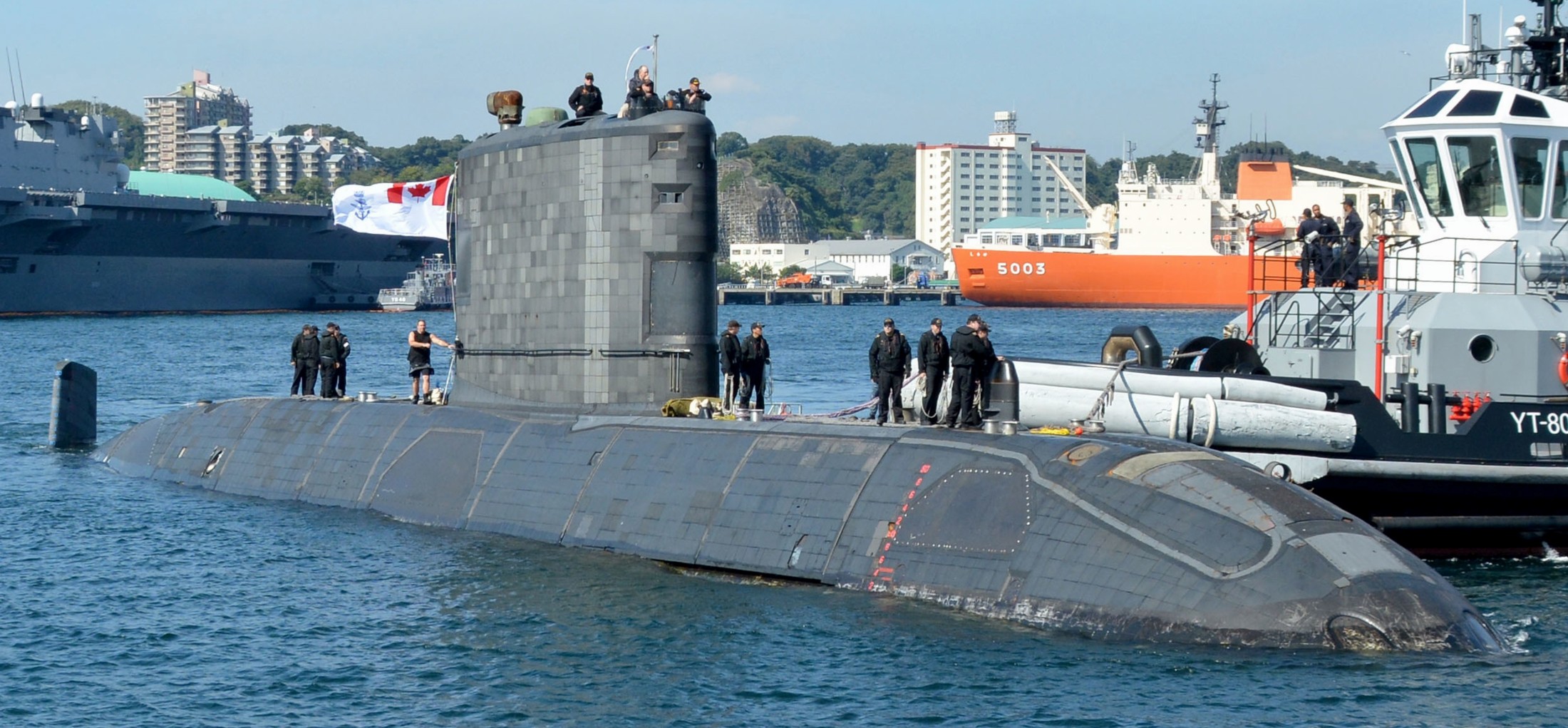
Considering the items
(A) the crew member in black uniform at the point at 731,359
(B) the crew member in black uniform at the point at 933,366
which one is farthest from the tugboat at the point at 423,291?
(B) the crew member in black uniform at the point at 933,366

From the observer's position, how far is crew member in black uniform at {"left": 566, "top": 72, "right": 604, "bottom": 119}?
64.2 ft

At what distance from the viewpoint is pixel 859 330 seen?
92.3 metres

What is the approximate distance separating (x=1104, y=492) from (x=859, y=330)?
78391 mm

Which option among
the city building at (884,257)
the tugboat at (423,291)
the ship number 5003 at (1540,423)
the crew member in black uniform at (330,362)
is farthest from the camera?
the city building at (884,257)

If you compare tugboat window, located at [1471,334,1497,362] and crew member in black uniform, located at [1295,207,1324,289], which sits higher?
crew member in black uniform, located at [1295,207,1324,289]

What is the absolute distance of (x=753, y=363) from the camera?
20.4 m

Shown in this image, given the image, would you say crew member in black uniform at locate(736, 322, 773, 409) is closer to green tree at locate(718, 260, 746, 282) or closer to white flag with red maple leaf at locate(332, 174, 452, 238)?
white flag with red maple leaf at locate(332, 174, 452, 238)

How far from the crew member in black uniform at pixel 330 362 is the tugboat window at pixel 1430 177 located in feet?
52.1

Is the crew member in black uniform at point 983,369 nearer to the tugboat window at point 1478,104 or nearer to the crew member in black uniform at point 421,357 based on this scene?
the tugboat window at point 1478,104

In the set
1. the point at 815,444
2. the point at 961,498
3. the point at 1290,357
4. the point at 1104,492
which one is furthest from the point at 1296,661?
the point at 1290,357

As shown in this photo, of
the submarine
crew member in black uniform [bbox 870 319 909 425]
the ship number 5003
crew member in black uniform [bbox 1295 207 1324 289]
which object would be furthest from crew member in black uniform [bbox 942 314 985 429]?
crew member in black uniform [bbox 1295 207 1324 289]

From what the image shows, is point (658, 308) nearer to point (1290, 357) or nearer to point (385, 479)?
point (385, 479)

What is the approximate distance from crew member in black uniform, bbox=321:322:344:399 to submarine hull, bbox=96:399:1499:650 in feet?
13.5

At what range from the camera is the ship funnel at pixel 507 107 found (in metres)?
20.5
